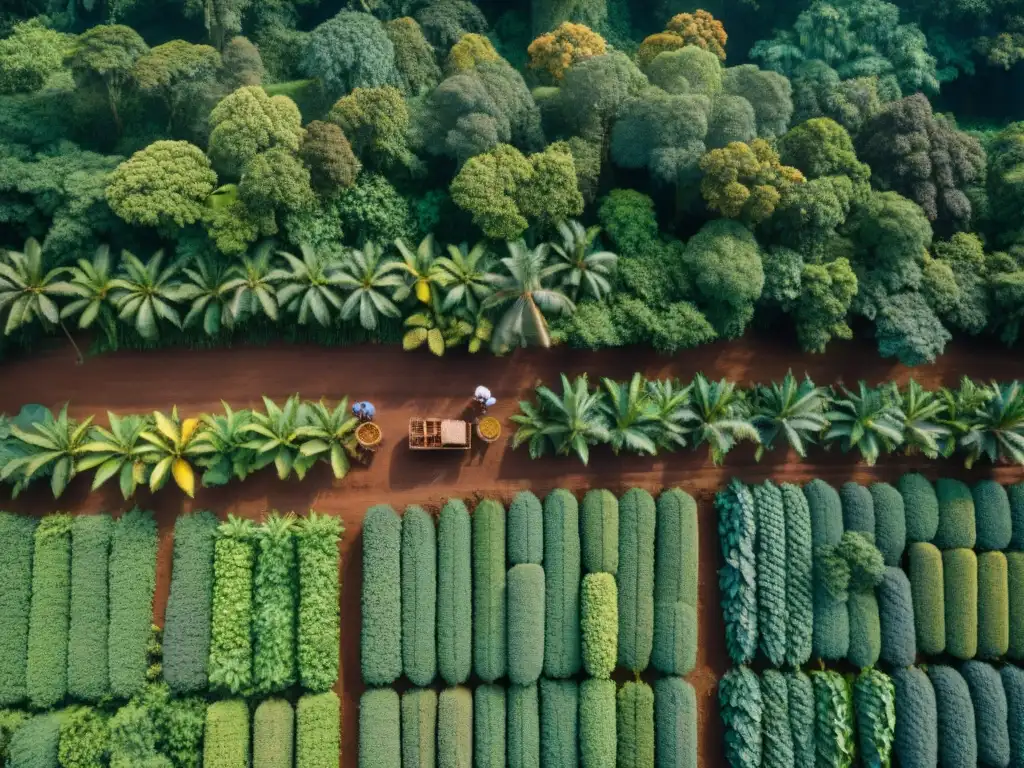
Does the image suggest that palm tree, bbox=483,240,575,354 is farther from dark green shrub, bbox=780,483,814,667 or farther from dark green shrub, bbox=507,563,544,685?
dark green shrub, bbox=780,483,814,667

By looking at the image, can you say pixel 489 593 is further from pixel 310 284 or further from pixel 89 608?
pixel 89 608

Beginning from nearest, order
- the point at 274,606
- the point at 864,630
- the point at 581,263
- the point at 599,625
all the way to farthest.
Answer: the point at 274,606, the point at 599,625, the point at 864,630, the point at 581,263

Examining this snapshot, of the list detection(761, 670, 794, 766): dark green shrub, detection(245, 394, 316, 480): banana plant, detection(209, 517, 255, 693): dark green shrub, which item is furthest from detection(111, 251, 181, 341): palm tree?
detection(761, 670, 794, 766): dark green shrub

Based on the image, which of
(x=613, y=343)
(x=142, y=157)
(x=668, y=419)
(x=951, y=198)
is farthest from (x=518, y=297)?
(x=951, y=198)

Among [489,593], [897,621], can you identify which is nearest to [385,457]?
[489,593]

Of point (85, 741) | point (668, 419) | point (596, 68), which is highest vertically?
point (596, 68)

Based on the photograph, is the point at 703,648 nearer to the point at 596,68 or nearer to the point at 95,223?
the point at 596,68

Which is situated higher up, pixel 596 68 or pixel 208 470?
pixel 596 68
